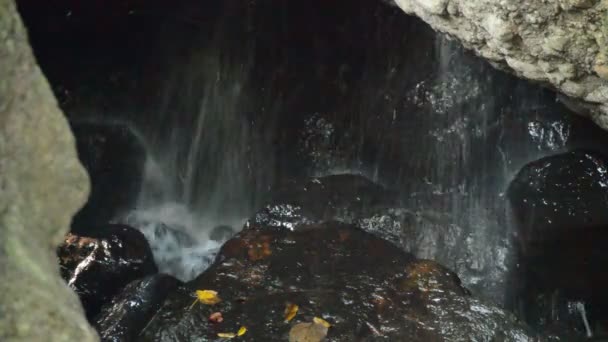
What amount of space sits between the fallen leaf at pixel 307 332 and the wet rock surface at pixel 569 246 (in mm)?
2469

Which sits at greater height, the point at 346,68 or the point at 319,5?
the point at 319,5

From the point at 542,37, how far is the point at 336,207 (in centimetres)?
326

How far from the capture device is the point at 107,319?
4.46 m

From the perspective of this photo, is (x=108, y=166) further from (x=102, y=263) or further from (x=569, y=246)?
(x=569, y=246)

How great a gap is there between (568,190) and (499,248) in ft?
3.37

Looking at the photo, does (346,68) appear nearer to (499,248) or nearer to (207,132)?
(207,132)

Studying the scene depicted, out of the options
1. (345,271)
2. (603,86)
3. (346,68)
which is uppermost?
(346,68)

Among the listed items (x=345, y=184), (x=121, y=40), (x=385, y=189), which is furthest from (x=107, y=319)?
(x=121, y=40)

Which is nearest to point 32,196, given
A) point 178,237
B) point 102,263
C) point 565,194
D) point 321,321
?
point 321,321

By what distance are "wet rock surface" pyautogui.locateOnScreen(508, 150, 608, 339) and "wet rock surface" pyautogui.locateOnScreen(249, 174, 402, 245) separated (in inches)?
54.7

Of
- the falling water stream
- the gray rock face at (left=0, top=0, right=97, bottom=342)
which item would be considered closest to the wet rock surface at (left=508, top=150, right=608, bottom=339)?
the falling water stream

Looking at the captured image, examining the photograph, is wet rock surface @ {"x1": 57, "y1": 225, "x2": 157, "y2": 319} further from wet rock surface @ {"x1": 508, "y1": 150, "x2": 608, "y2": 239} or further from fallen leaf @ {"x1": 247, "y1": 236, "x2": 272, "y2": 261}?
wet rock surface @ {"x1": 508, "y1": 150, "x2": 608, "y2": 239}

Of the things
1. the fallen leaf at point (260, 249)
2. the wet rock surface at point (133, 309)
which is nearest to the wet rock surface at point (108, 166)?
the wet rock surface at point (133, 309)

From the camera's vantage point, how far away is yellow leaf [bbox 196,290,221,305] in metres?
4.32
